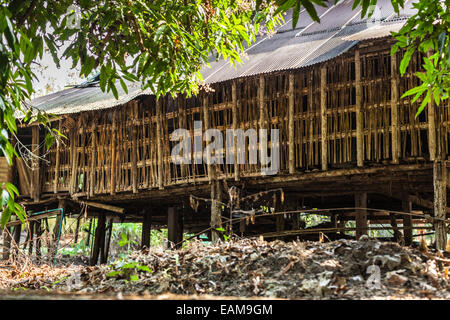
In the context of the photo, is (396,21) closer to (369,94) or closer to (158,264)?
(369,94)

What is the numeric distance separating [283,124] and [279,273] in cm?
528

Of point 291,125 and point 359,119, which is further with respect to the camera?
point 291,125

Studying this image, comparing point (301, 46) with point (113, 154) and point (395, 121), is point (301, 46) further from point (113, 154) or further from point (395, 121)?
point (113, 154)

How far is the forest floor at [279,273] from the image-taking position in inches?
Answer: 128

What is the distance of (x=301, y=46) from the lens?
9.32 metres

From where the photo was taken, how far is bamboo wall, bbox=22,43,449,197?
25.6 ft

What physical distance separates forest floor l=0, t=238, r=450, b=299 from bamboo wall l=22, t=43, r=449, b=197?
3916mm

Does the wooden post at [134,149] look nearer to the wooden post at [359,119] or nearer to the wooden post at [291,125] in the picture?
the wooden post at [291,125]

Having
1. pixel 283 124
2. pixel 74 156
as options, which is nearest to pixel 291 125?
pixel 283 124

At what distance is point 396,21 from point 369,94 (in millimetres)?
1896

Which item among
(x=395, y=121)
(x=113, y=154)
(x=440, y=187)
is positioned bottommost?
(x=440, y=187)

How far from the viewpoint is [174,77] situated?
426 cm
